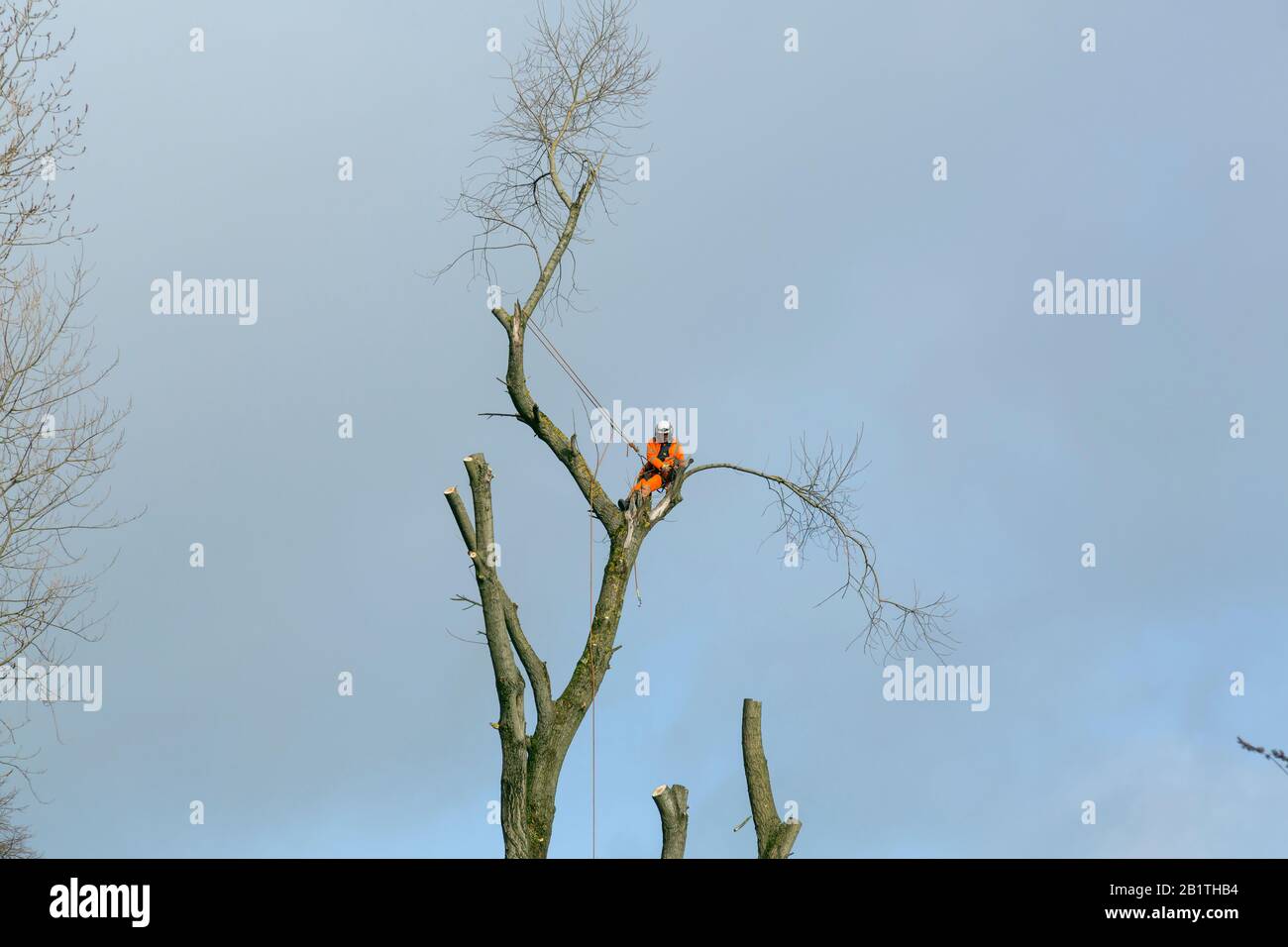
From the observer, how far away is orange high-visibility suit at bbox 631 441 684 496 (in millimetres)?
11086

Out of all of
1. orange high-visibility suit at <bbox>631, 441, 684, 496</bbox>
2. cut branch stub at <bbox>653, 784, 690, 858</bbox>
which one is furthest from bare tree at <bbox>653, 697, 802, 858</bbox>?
orange high-visibility suit at <bbox>631, 441, 684, 496</bbox>

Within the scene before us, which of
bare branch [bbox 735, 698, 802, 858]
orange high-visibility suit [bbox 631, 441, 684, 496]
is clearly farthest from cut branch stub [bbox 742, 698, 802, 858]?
orange high-visibility suit [bbox 631, 441, 684, 496]

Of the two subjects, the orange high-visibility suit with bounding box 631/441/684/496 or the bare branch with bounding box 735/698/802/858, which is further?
the orange high-visibility suit with bounding box 631/441/684/496

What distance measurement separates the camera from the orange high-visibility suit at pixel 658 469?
1109cm

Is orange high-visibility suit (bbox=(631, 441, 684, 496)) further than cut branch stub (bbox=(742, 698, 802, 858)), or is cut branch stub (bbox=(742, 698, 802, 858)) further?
orange high-visibility suit (bbox=(631, 441, 684, 496))

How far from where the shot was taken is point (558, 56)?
1194 centimetres

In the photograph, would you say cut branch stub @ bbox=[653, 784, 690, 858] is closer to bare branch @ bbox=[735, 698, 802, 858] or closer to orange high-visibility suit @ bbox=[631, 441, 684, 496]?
bare branch @ bbox=[735, 698, 802, 858]

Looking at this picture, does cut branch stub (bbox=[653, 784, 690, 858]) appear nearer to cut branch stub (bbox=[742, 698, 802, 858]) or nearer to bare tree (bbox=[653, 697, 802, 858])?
bare tree (bbox=[653, 697, 802, 858])

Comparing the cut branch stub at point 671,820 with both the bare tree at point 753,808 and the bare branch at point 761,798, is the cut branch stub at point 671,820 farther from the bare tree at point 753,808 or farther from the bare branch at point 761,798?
the bare branch at point 761,798

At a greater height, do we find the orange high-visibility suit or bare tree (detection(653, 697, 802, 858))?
the orange high-visibility suit

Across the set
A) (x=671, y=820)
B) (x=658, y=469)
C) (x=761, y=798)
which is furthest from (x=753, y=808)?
(x=658, y=469)
